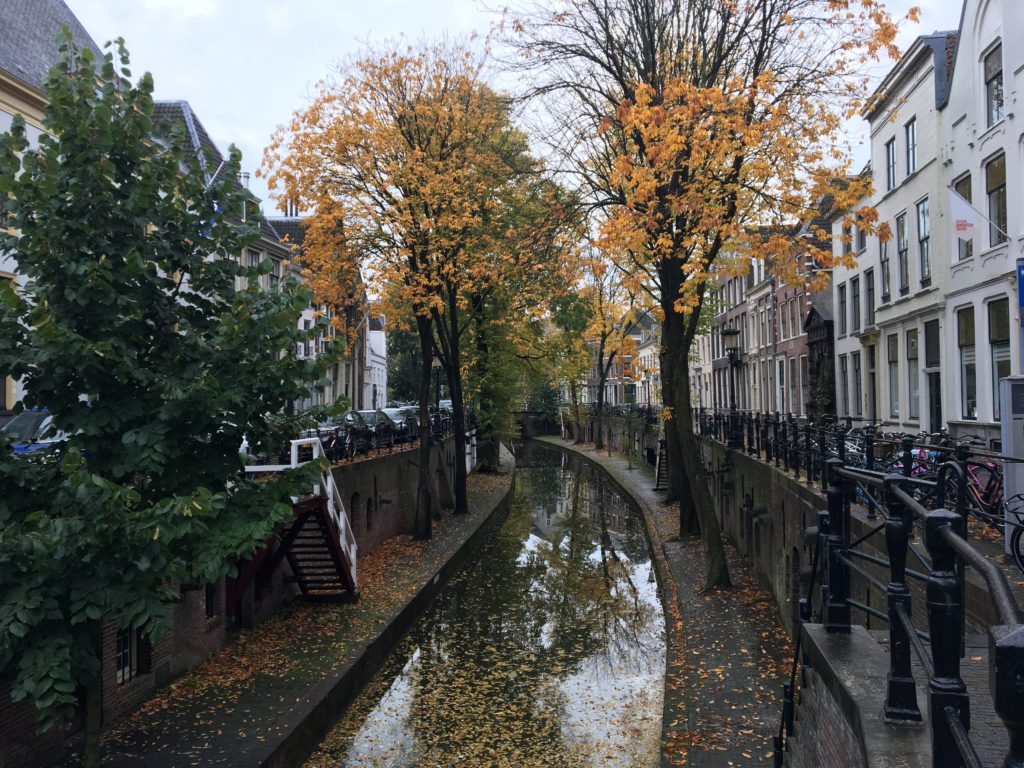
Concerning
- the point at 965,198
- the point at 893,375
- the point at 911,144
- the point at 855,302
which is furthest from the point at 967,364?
the point at 855,302

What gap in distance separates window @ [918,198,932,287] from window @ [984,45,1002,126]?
13.4ft

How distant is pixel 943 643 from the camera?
9.19ft

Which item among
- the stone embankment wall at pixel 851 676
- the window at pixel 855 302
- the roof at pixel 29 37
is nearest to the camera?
the stone embankment wall at pixel 851 676

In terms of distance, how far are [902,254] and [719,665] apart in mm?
17868

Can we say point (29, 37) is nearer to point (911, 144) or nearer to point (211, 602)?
point (211, 602)

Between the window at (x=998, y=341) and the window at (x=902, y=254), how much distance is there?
5.95 metres

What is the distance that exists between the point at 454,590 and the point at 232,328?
13.5 m

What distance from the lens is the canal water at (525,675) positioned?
35.7 feet

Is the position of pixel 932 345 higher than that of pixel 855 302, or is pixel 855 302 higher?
pixel 855 302

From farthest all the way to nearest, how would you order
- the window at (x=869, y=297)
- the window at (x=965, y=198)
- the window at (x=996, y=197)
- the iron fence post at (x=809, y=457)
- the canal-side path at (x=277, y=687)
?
the window at (x=869, y=297), the window at (x=965, y=198), the window at (x=996, y=197), the iron fence post at (x=809, y=457), the canal-side path at (x=277, y=687)

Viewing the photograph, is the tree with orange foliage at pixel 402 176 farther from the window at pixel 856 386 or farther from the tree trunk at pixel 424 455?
the window at pixel 856 386

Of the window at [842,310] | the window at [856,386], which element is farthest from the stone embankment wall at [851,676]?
the window at [842,310]

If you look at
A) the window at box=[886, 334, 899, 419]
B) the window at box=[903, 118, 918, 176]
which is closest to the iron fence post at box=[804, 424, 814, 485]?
the window at box=[903, 118, 918, 176]

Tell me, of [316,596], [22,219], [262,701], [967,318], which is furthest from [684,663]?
[967,318]
